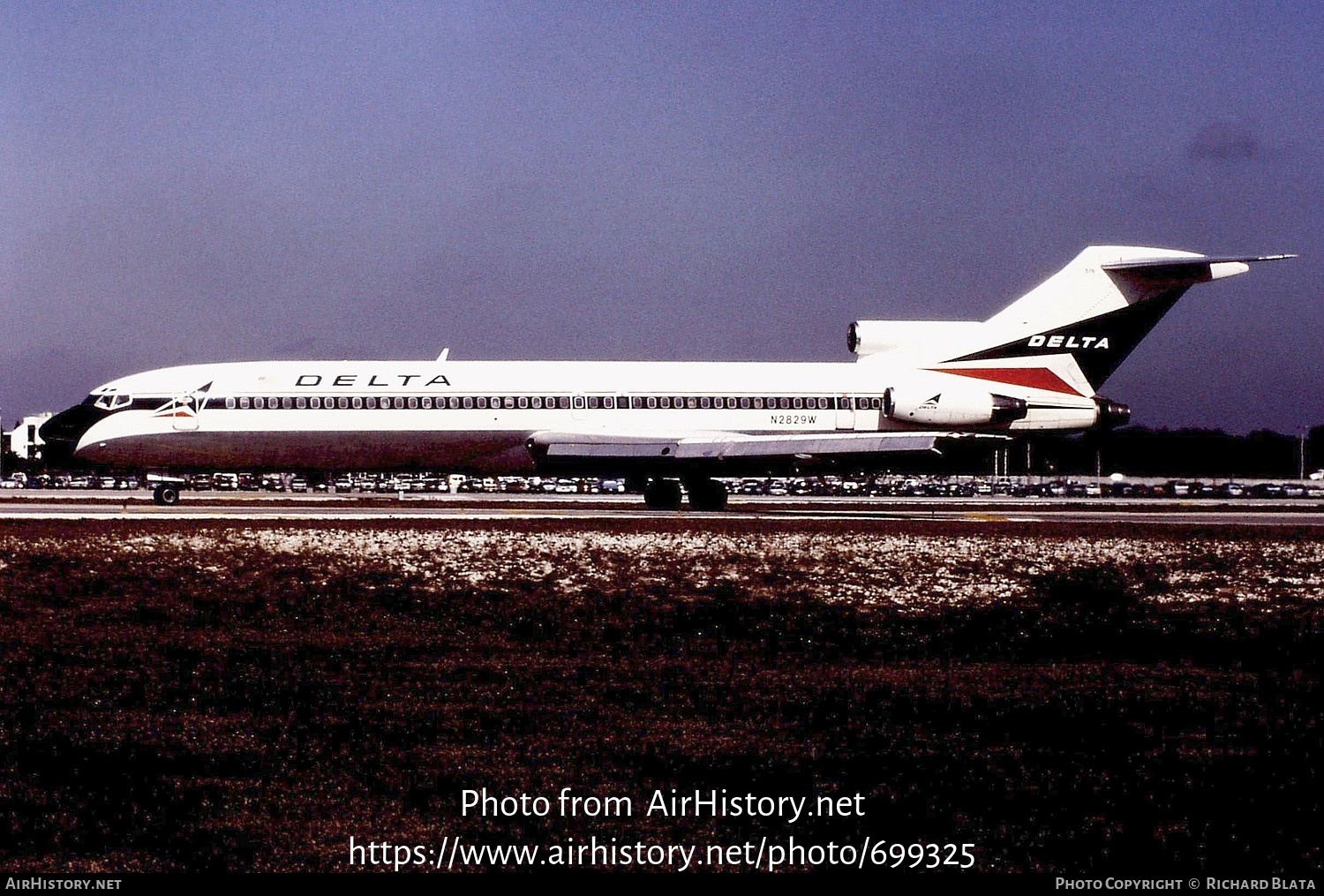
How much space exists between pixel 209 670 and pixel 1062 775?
273 inches

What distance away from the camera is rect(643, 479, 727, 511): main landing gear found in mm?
33781

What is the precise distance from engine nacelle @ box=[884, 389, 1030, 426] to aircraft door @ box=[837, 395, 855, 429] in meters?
0.85

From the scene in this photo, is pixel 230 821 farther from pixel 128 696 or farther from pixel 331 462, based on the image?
pixel 331 462

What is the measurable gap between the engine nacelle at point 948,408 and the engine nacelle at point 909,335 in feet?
5.96

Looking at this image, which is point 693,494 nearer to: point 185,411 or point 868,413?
point 868,413

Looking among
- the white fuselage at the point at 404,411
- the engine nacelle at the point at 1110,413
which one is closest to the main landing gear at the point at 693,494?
the white fuselage at the point at 404,411

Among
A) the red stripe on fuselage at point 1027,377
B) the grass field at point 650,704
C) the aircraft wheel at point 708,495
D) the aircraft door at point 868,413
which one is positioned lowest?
the grass field at point 650,704

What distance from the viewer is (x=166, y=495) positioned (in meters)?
35.1

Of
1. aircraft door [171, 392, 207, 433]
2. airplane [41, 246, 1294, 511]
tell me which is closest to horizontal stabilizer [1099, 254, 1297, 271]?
airplane [41, 246, 1294, 511]

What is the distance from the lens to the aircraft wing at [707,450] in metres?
31.4

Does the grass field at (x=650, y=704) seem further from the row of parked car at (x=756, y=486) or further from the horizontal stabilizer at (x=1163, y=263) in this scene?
the row of parked car at (x=756, y=486)

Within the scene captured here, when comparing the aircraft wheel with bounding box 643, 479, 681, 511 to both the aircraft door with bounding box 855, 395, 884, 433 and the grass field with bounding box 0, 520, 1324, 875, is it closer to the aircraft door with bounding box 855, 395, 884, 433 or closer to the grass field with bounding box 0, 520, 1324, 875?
the aircraft door with bounding box 855, 395, 884, 433

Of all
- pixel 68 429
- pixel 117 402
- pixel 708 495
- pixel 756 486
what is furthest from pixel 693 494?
pixel 756 486

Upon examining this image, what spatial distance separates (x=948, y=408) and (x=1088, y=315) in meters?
4.66
